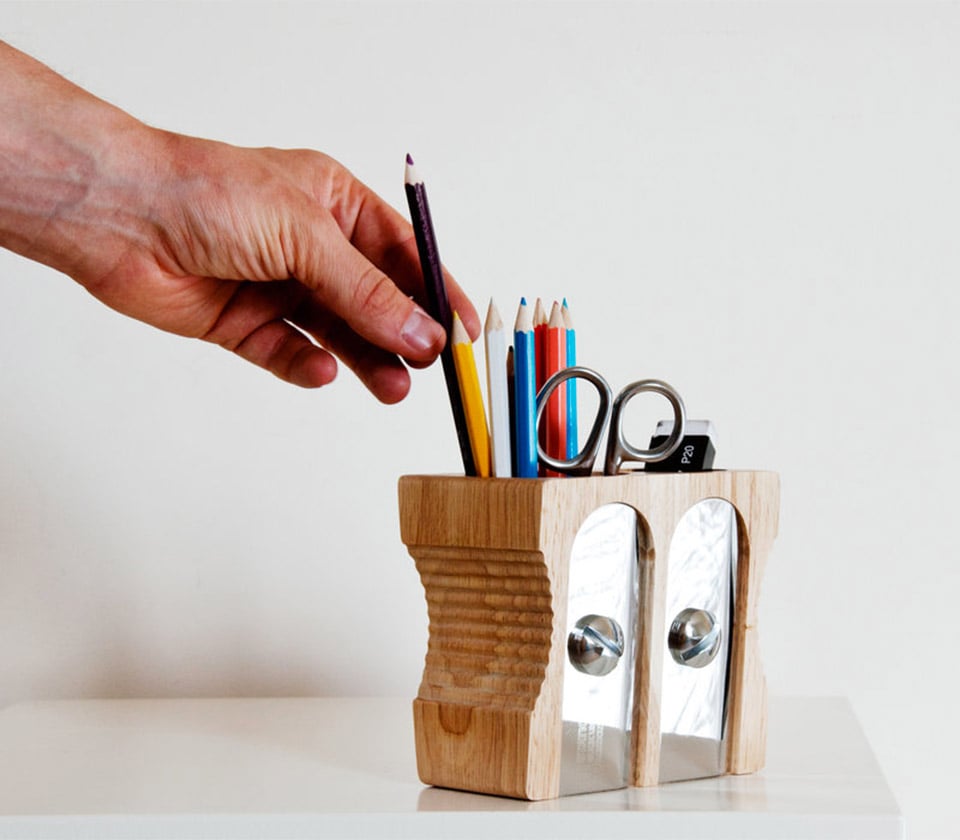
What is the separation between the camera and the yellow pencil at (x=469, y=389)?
0.56 m

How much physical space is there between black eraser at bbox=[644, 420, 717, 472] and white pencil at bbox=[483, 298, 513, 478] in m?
0.10

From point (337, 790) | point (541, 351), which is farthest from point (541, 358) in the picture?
point (337, 790)

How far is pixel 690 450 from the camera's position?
2.05 ft

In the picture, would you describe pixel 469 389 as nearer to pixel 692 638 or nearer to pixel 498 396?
pixel 498 396

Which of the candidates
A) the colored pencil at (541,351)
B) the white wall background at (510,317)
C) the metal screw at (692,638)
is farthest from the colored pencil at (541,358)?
the white wall background at (510,317)

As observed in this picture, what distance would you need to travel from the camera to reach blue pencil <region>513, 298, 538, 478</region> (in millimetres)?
562

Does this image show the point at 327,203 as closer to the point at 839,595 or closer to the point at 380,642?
the point at 380,642

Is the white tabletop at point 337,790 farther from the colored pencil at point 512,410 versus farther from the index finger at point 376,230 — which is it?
the index finger at point 376,230

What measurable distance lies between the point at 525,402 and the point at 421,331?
63 mm

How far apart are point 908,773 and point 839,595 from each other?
0.14 metres

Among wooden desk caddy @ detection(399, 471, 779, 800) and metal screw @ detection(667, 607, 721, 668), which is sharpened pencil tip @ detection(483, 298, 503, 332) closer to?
wooden desk caddy @ detection(399, 471, 779, 800)

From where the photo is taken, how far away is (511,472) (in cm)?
56

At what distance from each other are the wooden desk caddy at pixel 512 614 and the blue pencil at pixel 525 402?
0.09 ft

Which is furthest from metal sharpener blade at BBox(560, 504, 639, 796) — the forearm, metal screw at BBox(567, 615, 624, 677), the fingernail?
the forearm
